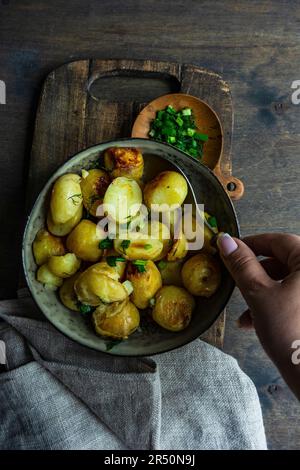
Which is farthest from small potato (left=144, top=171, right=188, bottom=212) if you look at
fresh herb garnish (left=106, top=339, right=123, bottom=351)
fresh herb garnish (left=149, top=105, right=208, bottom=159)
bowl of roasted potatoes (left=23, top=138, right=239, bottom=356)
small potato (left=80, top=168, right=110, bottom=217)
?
fresh herb garnish (left=106, top=339, right=123, bottom=351)

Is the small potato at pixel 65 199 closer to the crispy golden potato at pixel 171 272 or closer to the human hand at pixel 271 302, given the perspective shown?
the crispy golden potato at pixel 171 272

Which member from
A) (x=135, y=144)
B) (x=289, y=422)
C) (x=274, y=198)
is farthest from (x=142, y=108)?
(x=289, y=422)

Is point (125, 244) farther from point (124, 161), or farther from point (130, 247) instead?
point (124, 161)

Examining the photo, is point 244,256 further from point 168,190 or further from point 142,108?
point 142,108

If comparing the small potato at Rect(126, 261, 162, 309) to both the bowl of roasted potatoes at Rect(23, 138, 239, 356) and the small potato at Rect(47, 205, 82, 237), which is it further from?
the small potato at Rect(47, 205, 82, 237)

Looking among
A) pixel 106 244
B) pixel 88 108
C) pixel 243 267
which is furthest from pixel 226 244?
pixel 88 108

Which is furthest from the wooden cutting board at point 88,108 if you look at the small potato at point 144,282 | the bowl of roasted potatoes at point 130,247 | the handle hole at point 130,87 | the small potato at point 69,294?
the small potato at point 144,282
